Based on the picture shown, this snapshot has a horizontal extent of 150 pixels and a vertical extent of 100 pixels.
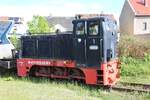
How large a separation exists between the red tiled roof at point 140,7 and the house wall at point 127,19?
0.64m

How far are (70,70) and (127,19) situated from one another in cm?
4349

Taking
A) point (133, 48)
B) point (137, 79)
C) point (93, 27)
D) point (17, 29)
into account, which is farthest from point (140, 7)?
point (93, 27)

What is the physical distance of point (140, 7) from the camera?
5700 centimetres

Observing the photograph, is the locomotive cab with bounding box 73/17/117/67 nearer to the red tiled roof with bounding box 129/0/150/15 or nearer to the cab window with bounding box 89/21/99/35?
the cab window with bounding box 89/21/99/35

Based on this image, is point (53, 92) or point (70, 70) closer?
point (53, 92)

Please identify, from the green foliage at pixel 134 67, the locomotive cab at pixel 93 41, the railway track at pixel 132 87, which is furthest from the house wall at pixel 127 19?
the locomotive cab at pixel 93 41

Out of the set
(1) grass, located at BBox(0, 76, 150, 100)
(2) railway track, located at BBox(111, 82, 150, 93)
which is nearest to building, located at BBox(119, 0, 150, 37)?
(2) railway track, located at BBox(111, 82, 150, 93)

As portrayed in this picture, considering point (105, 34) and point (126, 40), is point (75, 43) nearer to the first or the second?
point (105, 34)

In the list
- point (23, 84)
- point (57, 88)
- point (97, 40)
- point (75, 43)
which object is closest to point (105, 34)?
point (97, 40)

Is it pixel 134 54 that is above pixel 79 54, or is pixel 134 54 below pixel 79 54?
below

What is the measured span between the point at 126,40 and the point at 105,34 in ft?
24.9

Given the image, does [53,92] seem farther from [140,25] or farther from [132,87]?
[140,25]

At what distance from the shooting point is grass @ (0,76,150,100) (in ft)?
41.2

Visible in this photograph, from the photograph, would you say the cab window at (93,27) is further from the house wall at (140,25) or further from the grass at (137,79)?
the house wall at (140,25)
